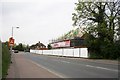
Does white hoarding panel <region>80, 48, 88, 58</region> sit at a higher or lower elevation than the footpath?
higher

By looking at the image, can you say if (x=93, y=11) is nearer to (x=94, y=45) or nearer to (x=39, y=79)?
(x=94, y=45)

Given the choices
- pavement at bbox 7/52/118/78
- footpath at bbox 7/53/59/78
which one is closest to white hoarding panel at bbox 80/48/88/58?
pavement at bbox 7/52/118/78

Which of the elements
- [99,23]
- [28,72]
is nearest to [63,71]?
[28,72]

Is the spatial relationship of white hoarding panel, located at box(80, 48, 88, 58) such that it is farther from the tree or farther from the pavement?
the pavement

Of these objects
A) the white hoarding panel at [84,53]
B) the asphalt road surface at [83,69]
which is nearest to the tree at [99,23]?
the white hoarding panel at [84,53]

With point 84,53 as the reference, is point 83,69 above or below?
below

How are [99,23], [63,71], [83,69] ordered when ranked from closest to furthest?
[63,71] < [83,69] < [99,23]

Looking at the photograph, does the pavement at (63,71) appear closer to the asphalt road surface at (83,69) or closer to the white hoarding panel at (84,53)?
the asphalt road surface at (83,69)

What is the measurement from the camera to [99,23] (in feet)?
185

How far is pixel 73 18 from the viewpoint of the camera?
61.8m

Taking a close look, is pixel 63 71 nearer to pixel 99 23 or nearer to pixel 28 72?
pixel 28 72

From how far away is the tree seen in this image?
177 ft

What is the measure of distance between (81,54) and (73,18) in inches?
293

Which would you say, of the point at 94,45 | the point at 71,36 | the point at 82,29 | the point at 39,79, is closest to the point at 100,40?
the point at 94,45
